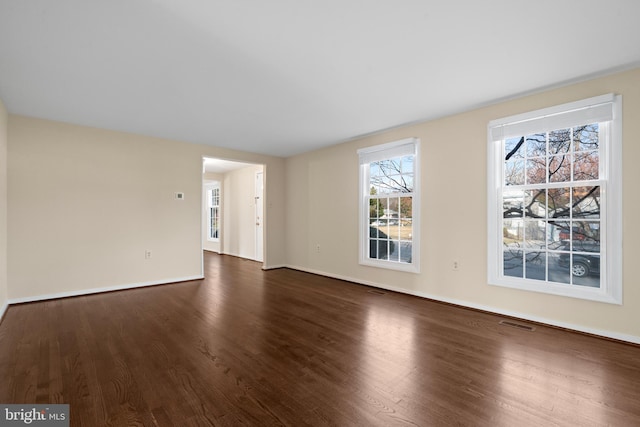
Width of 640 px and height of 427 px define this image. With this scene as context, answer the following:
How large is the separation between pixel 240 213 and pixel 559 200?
6.97 m

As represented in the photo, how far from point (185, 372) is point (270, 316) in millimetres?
1292

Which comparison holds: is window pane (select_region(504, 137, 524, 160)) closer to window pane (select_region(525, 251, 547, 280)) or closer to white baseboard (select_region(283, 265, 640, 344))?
window pane (select_region(525, 251, 547, 280))

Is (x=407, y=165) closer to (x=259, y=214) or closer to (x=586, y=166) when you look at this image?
(x=586, y=166)

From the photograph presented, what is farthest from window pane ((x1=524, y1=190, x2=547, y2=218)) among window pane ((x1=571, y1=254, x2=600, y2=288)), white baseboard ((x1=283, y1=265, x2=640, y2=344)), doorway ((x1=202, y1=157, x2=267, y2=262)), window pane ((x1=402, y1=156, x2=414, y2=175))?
doorway ((x1=202, y1=157, x2=267, y2=262))

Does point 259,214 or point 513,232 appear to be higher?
point 259,214

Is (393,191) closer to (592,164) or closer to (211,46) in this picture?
(592,164)

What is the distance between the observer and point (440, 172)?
3963 mm

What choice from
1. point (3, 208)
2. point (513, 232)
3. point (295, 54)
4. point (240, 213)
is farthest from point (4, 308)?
point (513, 232)

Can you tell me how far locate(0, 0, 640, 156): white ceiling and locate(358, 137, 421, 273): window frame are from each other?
2.09 feet

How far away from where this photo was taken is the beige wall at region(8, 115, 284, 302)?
12.6ft

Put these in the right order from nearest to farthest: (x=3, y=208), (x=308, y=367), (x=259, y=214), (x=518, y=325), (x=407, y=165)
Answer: (x=308, y=367) < (x=518, y=325) < (x=3, y=208) < (x=407, y=165) < (x=259, y=214)

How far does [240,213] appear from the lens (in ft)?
26.8

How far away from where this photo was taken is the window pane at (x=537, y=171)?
127 inches

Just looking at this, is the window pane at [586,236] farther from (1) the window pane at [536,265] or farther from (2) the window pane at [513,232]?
(2) the window pane at [513,232]
